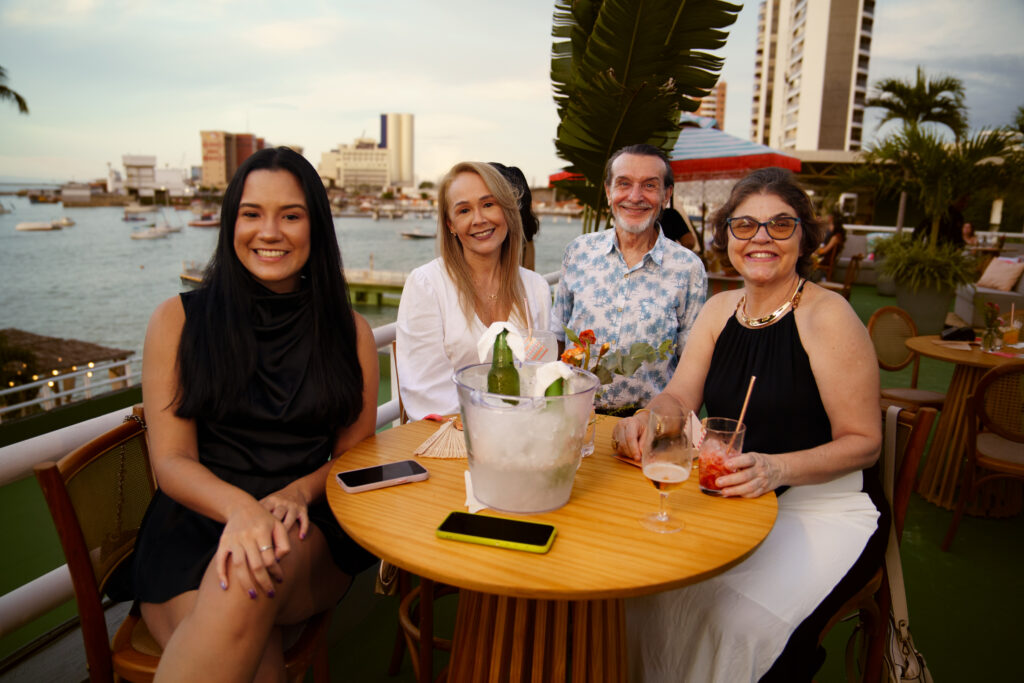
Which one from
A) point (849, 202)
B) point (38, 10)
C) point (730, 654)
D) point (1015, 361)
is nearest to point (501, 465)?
point (730, 654)

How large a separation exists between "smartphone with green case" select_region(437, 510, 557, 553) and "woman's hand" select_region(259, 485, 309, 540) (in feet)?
1.32

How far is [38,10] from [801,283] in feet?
253

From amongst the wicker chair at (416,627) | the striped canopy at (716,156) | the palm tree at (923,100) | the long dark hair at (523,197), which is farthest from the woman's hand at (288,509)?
the palm tree at (923,100)

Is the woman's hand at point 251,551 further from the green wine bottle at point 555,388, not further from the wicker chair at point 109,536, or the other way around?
the green wine bottle at point 555,388

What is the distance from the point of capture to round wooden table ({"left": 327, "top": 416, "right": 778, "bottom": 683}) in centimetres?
102

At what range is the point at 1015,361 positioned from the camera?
2.56m

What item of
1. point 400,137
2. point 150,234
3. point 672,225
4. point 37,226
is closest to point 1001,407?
point 672,225

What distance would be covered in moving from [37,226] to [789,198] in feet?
326

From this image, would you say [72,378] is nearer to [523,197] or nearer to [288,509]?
[523,197]

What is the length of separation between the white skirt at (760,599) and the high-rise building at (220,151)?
62387mm

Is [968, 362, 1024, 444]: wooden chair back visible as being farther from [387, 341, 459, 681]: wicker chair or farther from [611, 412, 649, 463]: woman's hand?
[387, 341, 459, 681]: wicker chair

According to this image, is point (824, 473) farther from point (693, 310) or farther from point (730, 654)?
point (693, 310)

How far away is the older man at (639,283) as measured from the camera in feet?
8.84

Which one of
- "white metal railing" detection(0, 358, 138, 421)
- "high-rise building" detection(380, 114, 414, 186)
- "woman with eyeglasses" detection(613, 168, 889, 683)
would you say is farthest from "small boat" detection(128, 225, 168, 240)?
"woman with eyeglasses" detection(613, 168, 889, 683)
